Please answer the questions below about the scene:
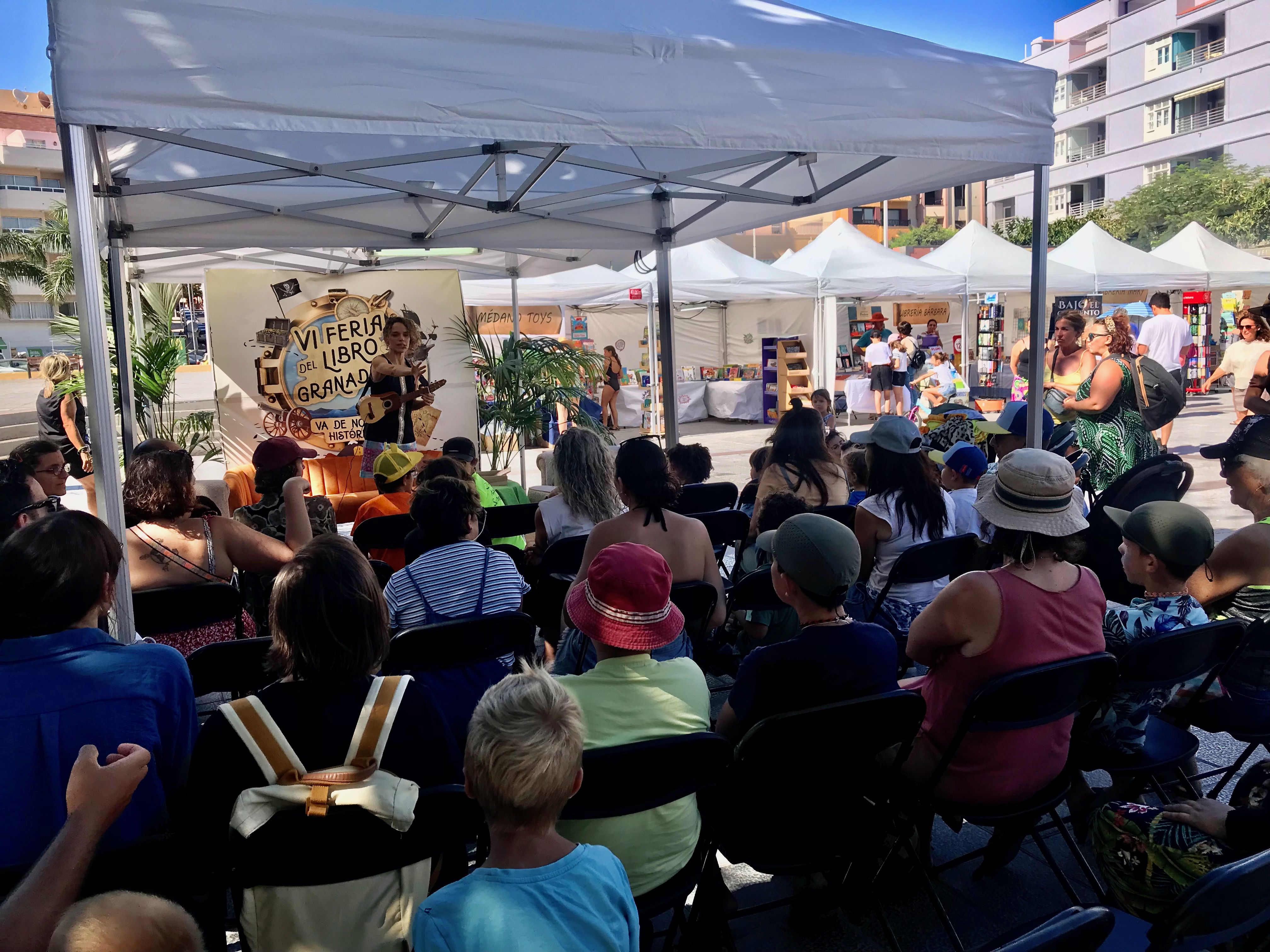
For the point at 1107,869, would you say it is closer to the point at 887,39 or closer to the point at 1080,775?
the point at 1080,775

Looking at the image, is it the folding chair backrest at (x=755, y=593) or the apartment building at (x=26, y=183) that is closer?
the folding chair backrest at (x=755, y=593)

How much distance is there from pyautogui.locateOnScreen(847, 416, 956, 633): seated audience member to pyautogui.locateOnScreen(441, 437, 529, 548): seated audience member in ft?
5.66

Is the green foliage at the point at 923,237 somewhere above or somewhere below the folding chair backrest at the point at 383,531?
above

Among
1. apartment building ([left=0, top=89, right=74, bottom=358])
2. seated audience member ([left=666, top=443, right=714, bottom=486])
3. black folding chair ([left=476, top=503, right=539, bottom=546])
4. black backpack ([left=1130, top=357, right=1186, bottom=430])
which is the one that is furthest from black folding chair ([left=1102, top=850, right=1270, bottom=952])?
apartment building ([left=0, top=89, right=74, bottom=358])

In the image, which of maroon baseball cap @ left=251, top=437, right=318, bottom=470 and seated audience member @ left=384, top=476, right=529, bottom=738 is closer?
seated audience member @ left=384, top=476, right=529, bottom=738

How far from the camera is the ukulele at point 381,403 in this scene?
25.5ft

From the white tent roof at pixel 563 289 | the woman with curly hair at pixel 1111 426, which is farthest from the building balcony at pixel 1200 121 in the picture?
the woman with curly hair at pixel 1111 426

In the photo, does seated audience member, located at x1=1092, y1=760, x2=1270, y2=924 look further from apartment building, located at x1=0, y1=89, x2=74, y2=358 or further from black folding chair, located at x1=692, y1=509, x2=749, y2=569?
apartment building, located at x1=0, y1=89, x2=74, y2=358

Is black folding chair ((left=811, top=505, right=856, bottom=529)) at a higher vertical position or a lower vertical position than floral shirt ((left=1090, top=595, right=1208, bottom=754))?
higher

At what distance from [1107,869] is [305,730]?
1819mm

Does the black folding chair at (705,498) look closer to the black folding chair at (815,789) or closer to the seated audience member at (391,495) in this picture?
the seated audience member at (391,495)

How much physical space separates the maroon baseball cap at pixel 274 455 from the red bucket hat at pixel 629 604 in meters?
2.46

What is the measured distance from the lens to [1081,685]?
237 centimetres

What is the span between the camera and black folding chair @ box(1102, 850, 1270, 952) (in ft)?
4.91
